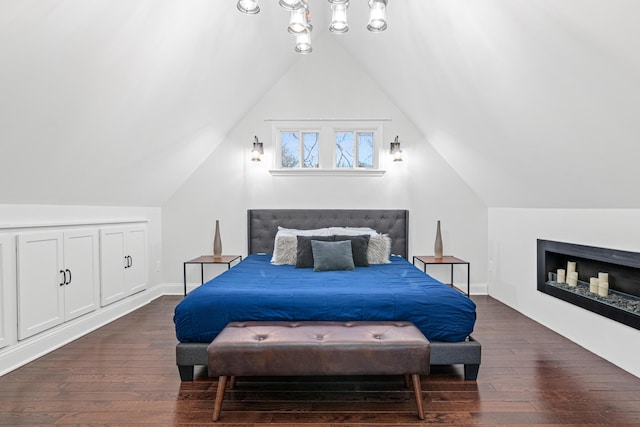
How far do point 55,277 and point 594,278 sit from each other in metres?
4.51

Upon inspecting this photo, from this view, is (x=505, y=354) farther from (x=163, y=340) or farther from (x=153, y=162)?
(x=153, y=162)

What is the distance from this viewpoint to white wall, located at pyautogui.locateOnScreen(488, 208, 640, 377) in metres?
2.66

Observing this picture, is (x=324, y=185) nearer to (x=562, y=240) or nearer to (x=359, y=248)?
(x=359, y=248)

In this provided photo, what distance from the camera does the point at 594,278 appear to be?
3086 mm

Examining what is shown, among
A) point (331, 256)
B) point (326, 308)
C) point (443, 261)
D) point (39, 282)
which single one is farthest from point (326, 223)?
point (39, 282)

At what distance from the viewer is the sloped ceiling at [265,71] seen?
6.09 feet

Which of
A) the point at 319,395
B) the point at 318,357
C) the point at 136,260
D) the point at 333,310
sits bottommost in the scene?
the point at 319,395

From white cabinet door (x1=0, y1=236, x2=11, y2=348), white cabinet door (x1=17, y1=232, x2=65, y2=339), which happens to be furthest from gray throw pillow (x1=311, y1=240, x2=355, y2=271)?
white cabinet door (x1=0, y1=236, x2=11, y2=348)

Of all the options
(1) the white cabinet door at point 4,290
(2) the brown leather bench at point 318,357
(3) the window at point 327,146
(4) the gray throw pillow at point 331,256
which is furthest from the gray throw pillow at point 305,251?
(1) the white cabinet door at point 4,290

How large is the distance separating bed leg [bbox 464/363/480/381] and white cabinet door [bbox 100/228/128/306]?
3397 mm

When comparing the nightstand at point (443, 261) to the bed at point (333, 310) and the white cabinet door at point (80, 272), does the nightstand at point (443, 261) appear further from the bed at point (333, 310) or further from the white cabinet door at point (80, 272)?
the white cabinet door at point (80, 272)

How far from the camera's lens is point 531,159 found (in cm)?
300

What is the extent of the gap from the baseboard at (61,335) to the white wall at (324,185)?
0.96 meters

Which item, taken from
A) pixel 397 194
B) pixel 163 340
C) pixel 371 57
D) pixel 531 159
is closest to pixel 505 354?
pixel 531 159
